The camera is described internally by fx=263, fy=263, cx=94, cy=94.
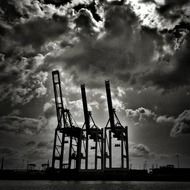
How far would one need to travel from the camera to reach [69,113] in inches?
2876

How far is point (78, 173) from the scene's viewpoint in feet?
211

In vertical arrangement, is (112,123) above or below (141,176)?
above

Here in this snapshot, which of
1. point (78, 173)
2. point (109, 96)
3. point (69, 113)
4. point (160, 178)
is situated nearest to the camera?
point (78, 173)

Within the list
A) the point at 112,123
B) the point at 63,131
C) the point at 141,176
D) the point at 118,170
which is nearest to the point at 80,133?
the point at 63,131

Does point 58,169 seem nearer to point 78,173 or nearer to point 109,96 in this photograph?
point 78,173

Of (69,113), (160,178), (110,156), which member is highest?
(69,113)

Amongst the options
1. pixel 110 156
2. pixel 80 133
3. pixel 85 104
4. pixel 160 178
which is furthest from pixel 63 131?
pixel 160 178

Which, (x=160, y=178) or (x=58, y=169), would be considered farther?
(x=160, y=178)

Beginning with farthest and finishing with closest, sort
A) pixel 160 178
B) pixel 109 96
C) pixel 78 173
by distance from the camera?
pixel 160 178, pixel 109 96, pixel 78 173

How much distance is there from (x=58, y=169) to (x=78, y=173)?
791cm

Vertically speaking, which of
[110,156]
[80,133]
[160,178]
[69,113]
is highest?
[69,113]

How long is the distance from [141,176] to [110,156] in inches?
481

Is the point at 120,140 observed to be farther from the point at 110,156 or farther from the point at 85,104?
the point at 85,104

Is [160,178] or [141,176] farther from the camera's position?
[160,178]
